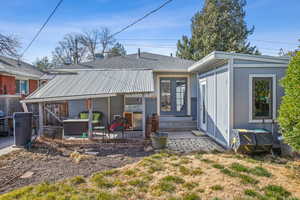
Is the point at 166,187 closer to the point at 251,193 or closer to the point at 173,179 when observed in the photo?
the point at 173,179

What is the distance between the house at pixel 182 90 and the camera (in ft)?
19.3

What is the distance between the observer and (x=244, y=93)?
5.90 m

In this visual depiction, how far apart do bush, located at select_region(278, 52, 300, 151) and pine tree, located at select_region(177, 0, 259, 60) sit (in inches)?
704

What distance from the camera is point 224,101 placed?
626 centimetres

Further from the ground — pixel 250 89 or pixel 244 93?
pixel 250 89

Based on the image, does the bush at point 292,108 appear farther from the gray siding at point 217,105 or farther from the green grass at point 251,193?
the gray siding at point 217,105

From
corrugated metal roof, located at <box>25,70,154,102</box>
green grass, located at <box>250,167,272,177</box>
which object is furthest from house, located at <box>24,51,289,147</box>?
green grass, located at <box>250,167,272,177</box>

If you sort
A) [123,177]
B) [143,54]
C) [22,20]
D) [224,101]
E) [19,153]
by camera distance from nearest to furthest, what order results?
[123,177] < [19,153] < [224,101] < [22,20] < [143,54]

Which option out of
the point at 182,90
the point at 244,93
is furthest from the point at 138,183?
the point at 182,90

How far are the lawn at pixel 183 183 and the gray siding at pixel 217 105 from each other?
180 centimetres

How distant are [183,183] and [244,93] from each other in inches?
146

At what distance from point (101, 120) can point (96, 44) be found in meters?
26.3

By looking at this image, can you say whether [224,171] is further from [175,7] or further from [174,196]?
[175,7]

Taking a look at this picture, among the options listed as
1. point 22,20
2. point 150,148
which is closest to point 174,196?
point 150,148
